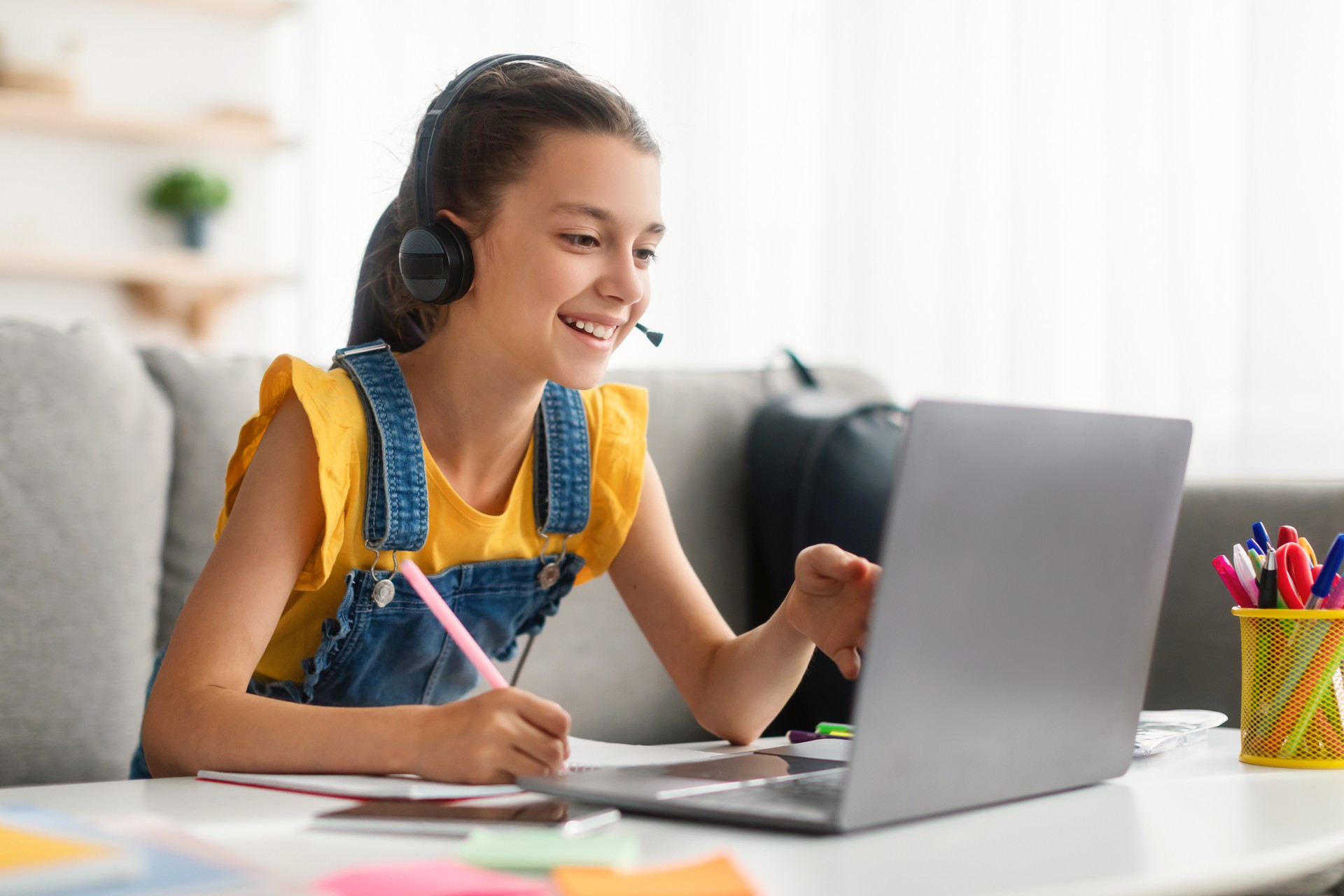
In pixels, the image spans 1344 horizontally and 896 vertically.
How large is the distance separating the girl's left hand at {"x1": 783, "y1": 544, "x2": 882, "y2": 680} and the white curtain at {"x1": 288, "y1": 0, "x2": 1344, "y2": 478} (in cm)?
54

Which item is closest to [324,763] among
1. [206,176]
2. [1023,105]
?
[1023,105]

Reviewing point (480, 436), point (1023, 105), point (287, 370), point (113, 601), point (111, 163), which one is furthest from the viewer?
point (111, 163)

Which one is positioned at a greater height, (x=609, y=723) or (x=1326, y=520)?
(x=1326, y=520)

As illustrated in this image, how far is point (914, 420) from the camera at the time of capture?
1.69 ft

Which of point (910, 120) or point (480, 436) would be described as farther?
point (910, 120)

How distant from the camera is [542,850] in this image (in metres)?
0.52

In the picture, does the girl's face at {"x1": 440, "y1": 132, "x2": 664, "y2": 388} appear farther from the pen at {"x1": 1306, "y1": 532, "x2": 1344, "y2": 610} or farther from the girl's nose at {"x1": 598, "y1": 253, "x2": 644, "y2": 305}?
the pen at {"x1": 1306, "y1": 532, "x2": 1344, "y2": 610}

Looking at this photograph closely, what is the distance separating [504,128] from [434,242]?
4.8 inches

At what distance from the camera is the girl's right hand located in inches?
26.9

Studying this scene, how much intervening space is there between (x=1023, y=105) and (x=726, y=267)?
2.85 ft

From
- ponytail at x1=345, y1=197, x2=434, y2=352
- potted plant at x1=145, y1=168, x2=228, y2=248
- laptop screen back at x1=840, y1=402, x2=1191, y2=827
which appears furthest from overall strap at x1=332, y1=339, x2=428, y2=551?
potted plant at x1=145, y1=168, x2=228, y2=248

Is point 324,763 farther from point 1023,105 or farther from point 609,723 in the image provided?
point 1023,105

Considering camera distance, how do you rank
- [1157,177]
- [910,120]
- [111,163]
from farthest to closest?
[111,163]
[910,120]
[1157,177]

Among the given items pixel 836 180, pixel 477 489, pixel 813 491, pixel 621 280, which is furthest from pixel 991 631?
pixel 836 180
